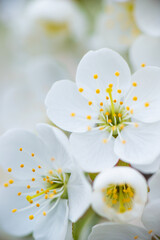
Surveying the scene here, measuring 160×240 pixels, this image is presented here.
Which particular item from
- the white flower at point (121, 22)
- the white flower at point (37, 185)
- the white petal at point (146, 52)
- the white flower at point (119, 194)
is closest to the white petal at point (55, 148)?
the white flower at point (37, 185)

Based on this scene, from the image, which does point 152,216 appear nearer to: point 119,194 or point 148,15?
point 119,194

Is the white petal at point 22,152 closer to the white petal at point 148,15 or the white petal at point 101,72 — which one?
the white petal at point 101,72

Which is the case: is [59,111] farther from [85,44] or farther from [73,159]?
[85,44]

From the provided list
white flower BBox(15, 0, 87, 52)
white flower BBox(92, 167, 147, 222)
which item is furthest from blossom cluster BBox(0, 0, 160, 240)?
white flower BBox(15, 0, 87, 52)

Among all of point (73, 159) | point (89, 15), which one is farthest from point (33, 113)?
point (73, 159)

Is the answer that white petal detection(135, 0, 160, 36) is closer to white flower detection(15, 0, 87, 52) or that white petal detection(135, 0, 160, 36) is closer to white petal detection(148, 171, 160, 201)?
white flower detection(15, 0, 87, 52)
